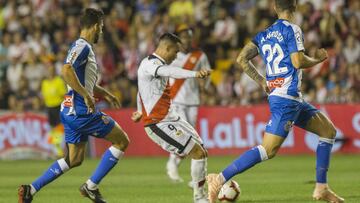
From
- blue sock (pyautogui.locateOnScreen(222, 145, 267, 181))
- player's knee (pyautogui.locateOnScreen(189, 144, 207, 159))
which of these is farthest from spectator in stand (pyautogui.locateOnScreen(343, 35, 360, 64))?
blue sock (pyautogui.locateOnScreen(222, 145, 267, 181))

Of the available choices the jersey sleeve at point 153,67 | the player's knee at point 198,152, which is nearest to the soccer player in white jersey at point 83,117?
the jersey sleeve at point 153,67

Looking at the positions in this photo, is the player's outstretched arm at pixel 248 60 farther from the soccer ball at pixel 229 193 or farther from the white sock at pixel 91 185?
the white sock at pixel 91 185

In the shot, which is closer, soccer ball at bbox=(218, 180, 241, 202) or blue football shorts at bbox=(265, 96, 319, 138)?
blue football shorts at bbox=(265, 96, 319, 138)

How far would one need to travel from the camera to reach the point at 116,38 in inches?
994

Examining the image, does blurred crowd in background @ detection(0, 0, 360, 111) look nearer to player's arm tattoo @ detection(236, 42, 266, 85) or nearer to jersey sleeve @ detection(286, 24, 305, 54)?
Answer: player's arm tattoo @ detection(236, 42, 266, 85)

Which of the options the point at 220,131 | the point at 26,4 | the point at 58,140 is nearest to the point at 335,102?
the point at 220,131

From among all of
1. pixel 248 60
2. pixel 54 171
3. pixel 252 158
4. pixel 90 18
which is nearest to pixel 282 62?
pixel 248 60

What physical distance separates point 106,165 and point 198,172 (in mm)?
1204

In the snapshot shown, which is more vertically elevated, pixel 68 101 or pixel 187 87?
pixel 68 101

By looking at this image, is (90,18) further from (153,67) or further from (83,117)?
(83,117)

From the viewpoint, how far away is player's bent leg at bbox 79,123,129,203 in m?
11.2

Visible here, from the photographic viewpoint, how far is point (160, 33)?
80.9 feet

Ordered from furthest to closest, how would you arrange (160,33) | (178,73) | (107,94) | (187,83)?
(160,33), (187,83), (107,94), (178,73)

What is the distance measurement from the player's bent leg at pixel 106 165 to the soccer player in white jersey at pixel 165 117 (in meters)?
0.31
